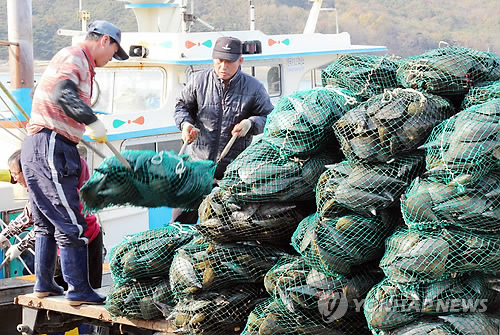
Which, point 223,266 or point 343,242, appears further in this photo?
point 223,266

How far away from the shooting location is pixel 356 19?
55594 mm

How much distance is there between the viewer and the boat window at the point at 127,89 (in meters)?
11.4

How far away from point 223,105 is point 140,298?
2.01m

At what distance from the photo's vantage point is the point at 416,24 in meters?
55.9

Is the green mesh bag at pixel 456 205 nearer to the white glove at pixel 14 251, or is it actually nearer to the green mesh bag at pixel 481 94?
the green mesh bag at pixel 481 94

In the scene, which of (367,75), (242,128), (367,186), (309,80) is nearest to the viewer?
(367,186)

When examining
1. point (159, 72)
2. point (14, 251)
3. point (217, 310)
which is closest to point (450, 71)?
point (217, 310)

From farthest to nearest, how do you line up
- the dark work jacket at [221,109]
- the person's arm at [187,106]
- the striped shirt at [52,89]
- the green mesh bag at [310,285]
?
the person's arm at [187,106] → the dark work jacket at [221,109] → the striped shirt at [52,89] → the green mesh bag at [310,285]

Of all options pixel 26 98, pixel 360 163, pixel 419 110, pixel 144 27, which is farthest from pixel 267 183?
pixel 144 27

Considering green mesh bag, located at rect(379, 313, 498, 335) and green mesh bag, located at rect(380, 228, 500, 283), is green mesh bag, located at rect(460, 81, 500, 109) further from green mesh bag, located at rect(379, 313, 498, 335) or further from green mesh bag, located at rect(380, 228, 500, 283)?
green mesh bag, located at rect(379, 313, 498, 335)

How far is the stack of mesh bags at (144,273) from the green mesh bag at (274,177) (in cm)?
68

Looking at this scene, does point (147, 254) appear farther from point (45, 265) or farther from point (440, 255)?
point (440, 255)

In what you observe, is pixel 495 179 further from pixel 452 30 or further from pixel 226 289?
pixel 452 30

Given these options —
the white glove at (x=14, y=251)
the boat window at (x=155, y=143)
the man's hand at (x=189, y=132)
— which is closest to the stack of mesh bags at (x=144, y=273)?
the man's hand at (x=189, y=132)
